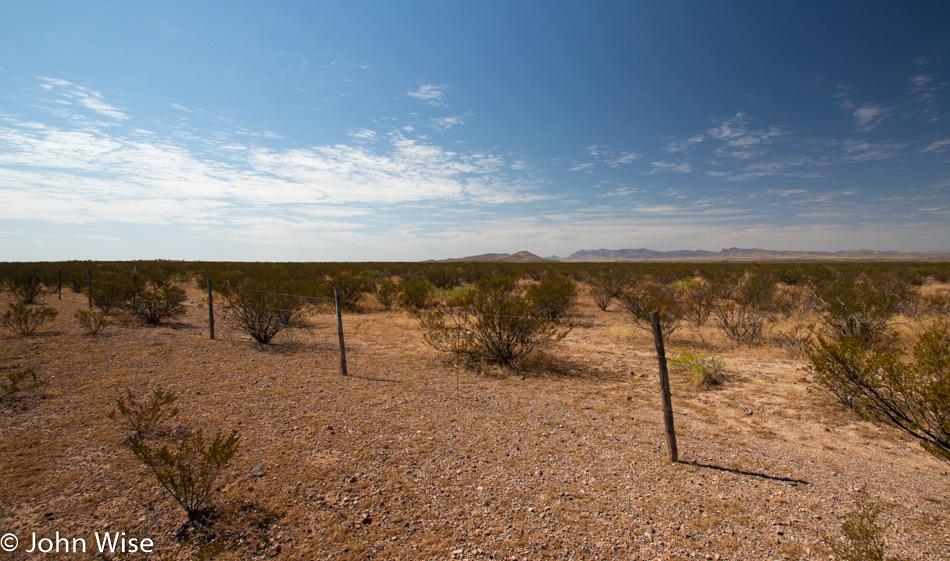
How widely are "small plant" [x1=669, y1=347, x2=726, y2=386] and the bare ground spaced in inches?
A: 11.7

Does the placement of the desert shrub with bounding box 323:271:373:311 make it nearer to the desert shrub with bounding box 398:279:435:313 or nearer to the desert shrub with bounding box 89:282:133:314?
the desert shrub with bounding box 398:279:435:313

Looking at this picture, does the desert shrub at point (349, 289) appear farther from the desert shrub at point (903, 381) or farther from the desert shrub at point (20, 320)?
the desert shrub at point (903, 381)

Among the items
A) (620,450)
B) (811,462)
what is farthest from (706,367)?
(620,450)

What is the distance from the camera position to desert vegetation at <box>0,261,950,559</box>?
3.21 m

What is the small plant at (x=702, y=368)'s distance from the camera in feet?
25.1

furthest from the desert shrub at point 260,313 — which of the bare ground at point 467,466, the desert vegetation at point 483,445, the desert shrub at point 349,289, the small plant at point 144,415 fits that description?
A: the desert shrub at point 349,289

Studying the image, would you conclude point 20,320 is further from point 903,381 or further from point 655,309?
point 903,381

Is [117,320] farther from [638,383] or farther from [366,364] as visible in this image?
[638,383]

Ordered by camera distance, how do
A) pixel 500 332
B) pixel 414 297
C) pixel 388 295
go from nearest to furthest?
1. pixel 500 332
2. pixel 414 297
3. pixel 388 295

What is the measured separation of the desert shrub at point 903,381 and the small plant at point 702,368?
2.01 m

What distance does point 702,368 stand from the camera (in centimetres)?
771

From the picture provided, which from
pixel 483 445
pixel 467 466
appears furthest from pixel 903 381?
pixel 467 466

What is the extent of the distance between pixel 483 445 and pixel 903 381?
531 cm

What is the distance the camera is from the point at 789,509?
11.7ft
